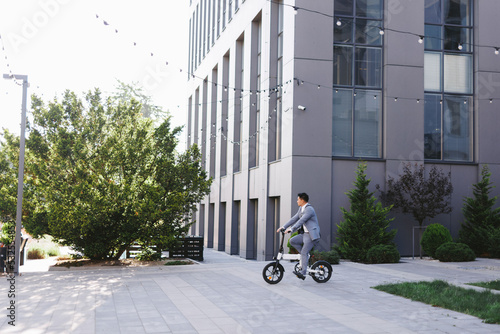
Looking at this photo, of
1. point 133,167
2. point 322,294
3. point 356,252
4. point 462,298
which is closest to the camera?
point 462,298

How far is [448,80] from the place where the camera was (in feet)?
67.8

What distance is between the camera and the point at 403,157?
19.7 m

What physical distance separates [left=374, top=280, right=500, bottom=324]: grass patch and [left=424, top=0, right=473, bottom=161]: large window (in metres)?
10.3

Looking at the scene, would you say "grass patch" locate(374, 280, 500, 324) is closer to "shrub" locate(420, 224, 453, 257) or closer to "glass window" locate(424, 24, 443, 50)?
"shrub" locate(420, 224, 453, 257)

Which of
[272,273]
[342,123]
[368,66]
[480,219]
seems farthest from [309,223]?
[368,66]

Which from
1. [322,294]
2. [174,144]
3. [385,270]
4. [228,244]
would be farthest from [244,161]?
[322,294]

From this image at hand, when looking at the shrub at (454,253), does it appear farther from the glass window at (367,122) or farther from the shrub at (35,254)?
the shrub at (35,254)

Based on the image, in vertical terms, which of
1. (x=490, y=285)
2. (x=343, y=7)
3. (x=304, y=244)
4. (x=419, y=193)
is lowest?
(x=490, y=285)

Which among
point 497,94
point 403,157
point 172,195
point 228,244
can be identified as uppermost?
point 497,94

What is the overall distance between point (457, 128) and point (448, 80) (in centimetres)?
190

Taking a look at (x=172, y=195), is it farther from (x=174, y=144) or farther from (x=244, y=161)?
(x=244, y=161)

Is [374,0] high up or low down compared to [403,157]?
up

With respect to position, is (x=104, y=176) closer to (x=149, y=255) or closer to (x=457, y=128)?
(x=149, y=255)

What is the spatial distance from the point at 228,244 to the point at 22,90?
15.7m
